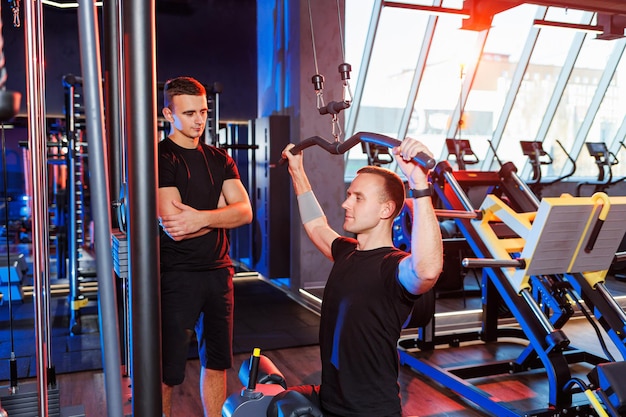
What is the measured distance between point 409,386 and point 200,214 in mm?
2002

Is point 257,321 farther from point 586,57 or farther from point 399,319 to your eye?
point 586,57

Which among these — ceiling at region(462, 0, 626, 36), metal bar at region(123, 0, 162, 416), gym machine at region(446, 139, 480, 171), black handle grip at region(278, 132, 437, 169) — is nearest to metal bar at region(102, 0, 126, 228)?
black handle grip at region(278, 132, 437, 169)

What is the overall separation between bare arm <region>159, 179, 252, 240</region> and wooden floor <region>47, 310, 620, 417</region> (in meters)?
1.32

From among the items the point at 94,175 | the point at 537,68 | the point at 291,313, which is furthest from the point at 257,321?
the point at 537,68

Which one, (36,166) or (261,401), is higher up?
(36,166)

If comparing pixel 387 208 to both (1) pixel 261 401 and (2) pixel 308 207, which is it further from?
(1) pixel 261 401

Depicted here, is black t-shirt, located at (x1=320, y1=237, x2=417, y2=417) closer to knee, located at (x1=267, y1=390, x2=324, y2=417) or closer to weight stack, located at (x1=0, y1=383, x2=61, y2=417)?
knee, located at (x1=267, y1=390, x2=324, y2=417)

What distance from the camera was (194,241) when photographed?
2412mm

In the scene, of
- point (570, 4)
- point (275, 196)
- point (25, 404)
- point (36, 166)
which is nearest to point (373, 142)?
point (36, 166)

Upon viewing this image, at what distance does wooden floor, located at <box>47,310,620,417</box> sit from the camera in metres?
3.30

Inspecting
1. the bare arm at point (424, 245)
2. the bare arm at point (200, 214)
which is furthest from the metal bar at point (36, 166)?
the bare arm at point (200, 214)

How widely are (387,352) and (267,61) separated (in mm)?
5825

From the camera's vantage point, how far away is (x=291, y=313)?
5480 millimetres

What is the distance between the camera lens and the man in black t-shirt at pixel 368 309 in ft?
5.90
